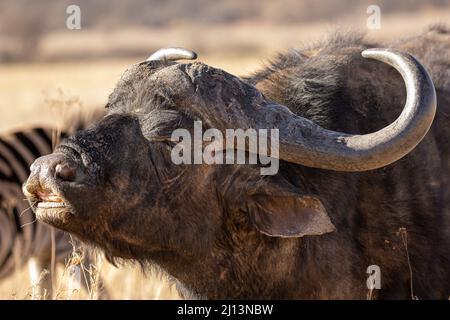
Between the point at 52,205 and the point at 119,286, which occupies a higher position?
the point at 52,205

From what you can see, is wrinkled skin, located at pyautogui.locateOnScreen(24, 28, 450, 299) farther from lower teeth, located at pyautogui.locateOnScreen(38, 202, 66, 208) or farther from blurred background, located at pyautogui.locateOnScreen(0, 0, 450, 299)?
blurred background, located at pyautogui.locateOnScreen(0, 0, 450, 299)

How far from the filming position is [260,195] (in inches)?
224

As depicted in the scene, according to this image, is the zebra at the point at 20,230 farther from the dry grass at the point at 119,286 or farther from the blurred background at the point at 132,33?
the blurred background at the point at 132,33

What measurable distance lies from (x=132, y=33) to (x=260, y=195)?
60.1 meters

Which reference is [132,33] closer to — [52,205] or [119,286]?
[119,286]

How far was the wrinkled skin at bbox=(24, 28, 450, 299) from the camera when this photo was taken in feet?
17.7

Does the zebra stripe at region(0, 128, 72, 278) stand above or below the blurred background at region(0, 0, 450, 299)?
below

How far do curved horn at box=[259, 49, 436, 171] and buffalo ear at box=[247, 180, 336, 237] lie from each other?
0.24 metres

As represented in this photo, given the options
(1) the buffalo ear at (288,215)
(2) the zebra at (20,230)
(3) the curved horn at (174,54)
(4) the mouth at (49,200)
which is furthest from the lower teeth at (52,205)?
(2) the zebra at (20,230)

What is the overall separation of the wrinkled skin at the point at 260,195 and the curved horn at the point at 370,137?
0.92ft

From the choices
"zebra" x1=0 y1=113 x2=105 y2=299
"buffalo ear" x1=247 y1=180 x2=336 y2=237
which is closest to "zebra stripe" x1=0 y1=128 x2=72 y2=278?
"zebra" x1=0 y1=113 x2=105 y2=299

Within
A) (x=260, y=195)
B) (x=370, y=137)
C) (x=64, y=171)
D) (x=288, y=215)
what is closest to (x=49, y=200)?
(x=64, y=171)

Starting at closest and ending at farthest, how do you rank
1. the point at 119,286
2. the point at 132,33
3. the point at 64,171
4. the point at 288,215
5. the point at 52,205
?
the point at 64,171 → the point at 52,205 → the point at 288,215 → the point at 119,286 → the point at 132,33

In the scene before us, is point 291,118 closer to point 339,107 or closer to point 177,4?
point 339,107
